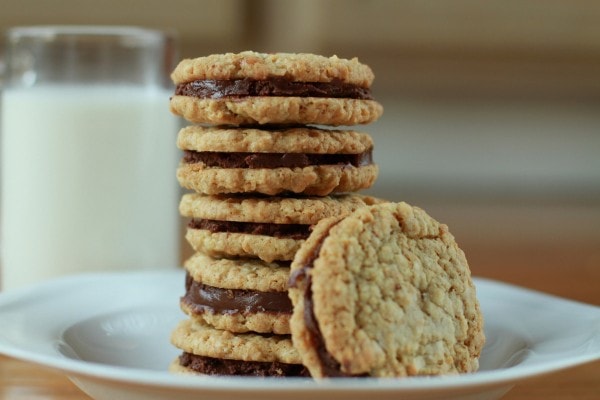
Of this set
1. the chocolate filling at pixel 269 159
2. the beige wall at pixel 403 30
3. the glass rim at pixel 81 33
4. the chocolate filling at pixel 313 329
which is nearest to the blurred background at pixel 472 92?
the beige wall at pixel 403 30

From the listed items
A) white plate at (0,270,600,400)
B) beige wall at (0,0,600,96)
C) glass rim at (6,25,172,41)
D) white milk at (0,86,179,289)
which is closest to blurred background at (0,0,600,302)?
beige wall at (0,0,600,96)

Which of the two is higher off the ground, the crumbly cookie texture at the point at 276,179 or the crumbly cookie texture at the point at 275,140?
the crumbly cookie texture at the point at 275,140

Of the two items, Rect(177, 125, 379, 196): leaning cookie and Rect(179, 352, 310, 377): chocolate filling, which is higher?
Rect(177, 125, 379, 196): leaning cookie

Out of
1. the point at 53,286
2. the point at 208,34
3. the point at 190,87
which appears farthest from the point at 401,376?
the point at 208,34

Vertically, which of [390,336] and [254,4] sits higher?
[254,4]

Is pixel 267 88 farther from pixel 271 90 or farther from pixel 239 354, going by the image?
pixel 239 354

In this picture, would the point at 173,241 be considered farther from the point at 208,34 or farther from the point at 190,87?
the point at 208,34

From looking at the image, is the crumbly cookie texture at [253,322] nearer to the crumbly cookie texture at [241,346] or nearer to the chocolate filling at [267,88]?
the crumbly cookie texture at [241,346]

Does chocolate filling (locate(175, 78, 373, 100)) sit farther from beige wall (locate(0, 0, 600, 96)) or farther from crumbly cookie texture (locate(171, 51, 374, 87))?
beige wall (locate(0, 0, 600, 96))

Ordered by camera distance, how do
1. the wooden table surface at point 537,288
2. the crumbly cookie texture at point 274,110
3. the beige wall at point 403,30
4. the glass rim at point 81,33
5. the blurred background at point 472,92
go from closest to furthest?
the crumbly cookie texture at point 274,110
the wooden table surface at point 537,288
the glass rim at point 81,33
the blurred background at point 472,92
the beige wall at point 403,30
